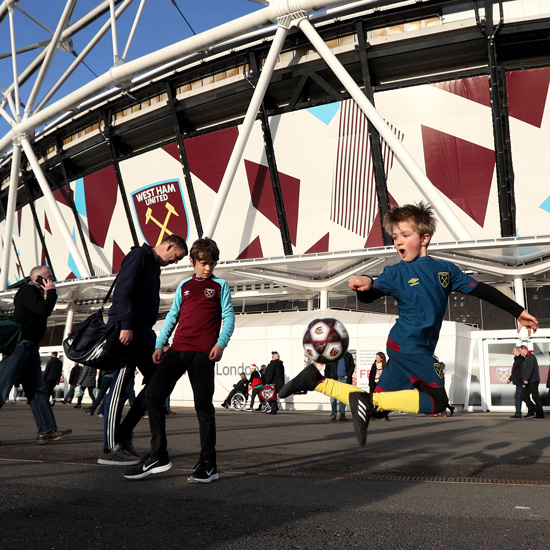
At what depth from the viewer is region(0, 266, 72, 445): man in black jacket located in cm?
604

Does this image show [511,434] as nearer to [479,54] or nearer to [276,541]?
[276,541]

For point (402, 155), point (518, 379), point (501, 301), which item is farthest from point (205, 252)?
point (402, 155)

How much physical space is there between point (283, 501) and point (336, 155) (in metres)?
17.2

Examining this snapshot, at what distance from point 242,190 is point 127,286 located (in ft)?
54.3

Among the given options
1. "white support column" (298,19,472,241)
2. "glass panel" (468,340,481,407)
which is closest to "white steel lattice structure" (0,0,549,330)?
"white support column" (298,19,472,241)

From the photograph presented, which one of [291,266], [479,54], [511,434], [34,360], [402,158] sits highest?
[479,54]

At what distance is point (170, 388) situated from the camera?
4191 mm

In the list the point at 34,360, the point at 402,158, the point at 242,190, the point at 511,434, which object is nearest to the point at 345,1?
the point at 402,158

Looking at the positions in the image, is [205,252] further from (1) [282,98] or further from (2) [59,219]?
(2) [59,219]

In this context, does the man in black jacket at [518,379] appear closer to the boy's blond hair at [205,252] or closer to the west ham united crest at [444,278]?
the west ham united crest at [444,278]

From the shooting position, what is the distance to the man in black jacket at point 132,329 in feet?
14.9

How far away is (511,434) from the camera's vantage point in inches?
330

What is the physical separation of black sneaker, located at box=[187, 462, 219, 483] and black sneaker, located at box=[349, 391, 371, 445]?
1052 millimetres

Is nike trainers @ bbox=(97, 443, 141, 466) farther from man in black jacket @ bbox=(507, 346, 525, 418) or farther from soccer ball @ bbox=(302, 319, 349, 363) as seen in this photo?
man in black jacket @ bbox=(507, 346, 525, 418)
